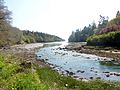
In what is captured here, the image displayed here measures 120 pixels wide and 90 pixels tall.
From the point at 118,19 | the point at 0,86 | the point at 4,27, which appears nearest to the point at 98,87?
the point at 0,86

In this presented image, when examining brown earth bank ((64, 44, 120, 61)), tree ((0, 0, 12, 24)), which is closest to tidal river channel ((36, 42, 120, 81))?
brown earth bank ((64, 44, 120, 61))

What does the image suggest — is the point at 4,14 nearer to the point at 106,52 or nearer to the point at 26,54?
the point at 26,54

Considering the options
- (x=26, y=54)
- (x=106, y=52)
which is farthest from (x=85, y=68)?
(x=26, y=54)

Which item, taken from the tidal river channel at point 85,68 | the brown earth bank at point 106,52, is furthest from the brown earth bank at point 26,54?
the brown earth bank at point 106,52

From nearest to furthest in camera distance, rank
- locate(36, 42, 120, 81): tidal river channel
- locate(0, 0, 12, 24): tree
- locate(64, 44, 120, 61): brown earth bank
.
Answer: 1. locate(36, 42, 120, 81): tidal river channel
2. locate(64, 44, 120, 61): brown earth bank
3. locate(0, 0, 12, 24): tree

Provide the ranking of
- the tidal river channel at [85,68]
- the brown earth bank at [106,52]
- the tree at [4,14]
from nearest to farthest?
the tidal river channel at [85,68]
the brown earth bank at [106,52]
the tree at [4,14]

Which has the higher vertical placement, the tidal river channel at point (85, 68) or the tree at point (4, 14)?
the tree at point (4, 14)

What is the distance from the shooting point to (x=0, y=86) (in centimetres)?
1644

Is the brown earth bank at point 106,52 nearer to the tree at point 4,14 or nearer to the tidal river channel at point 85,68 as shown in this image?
the tidal river channel at point 85,68

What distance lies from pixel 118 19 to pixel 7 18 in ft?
254

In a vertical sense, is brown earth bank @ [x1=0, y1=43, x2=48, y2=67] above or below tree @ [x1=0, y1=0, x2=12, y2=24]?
below

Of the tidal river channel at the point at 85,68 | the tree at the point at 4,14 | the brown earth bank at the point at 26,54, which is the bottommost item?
the tidal river channel at the point at 85,68

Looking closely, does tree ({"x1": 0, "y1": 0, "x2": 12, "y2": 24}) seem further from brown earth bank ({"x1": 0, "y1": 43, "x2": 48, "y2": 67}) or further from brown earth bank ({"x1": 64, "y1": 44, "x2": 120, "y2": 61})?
→ brown earth bank ({"x1": 64, "y1": 44, "x2": 120, "y2": 61})

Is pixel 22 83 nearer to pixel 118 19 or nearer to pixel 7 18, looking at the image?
pixel 7 18
